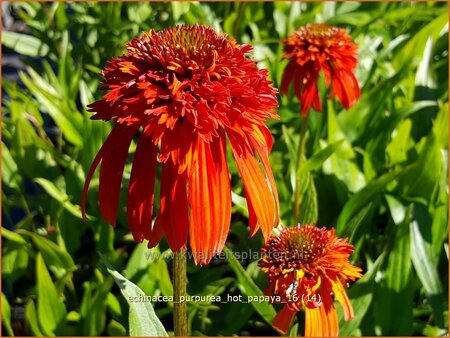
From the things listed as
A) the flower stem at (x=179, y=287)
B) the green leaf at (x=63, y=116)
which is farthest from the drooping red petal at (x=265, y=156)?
the green leaf at (x=63, y=116)

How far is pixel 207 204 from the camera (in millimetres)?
551

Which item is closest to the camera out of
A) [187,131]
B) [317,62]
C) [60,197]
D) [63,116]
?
[187,131]

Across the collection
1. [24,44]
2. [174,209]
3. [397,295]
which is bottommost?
[397,295]

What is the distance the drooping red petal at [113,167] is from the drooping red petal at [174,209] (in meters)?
0.04

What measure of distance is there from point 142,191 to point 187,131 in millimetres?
67

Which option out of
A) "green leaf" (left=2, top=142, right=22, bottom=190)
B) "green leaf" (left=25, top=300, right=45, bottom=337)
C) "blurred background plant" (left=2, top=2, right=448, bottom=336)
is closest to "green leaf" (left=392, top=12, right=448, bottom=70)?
"blurred background plant" (left=2, top=2, right=448, bottom=336)

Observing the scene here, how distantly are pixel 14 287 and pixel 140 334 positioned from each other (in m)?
0.75

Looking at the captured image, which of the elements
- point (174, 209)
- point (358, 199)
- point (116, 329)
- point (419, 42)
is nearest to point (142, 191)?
point (174, 209)

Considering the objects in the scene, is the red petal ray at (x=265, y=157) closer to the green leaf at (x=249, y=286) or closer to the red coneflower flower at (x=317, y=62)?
the green leaf at (x=249, y=286)

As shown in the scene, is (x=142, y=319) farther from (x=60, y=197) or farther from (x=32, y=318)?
(x=60, y=197)

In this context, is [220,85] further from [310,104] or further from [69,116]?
[69,116]

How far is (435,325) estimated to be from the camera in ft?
3.61

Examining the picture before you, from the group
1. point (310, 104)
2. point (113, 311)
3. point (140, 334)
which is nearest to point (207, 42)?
point (140, 334)

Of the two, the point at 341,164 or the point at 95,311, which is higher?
the point at 341,164
